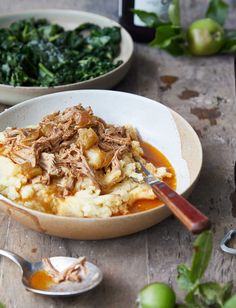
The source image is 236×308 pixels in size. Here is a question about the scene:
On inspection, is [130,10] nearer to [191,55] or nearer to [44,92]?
[191,55]

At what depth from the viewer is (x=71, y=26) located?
308 cm

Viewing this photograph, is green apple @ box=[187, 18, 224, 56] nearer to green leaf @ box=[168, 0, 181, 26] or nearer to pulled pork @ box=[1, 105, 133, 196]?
green leaf @ box=[168, 0, 181, 26]

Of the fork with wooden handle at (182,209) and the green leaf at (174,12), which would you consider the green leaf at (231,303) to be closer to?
the fork with wooden handle at (182,209)

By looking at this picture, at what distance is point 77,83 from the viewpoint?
7.98 feet

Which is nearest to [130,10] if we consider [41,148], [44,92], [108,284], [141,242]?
[44,92]

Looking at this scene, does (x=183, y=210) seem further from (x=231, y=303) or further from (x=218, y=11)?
(x=218, y=11)

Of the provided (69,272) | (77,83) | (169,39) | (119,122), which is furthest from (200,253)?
(169,39)

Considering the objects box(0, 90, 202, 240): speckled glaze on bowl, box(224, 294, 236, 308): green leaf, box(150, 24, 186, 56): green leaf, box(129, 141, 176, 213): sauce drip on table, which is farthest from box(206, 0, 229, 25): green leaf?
box(224, 294, 236, 308): green leaf

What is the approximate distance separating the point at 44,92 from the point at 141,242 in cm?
85

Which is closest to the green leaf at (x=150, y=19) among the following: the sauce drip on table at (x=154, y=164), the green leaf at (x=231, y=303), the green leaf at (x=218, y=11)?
the green leaf at (x=218, y=11)

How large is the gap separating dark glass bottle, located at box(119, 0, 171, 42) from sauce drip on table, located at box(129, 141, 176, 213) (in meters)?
0.97

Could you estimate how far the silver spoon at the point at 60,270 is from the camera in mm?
1605

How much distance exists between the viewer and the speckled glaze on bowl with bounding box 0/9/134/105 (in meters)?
2.43

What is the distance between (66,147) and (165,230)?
42 cm
